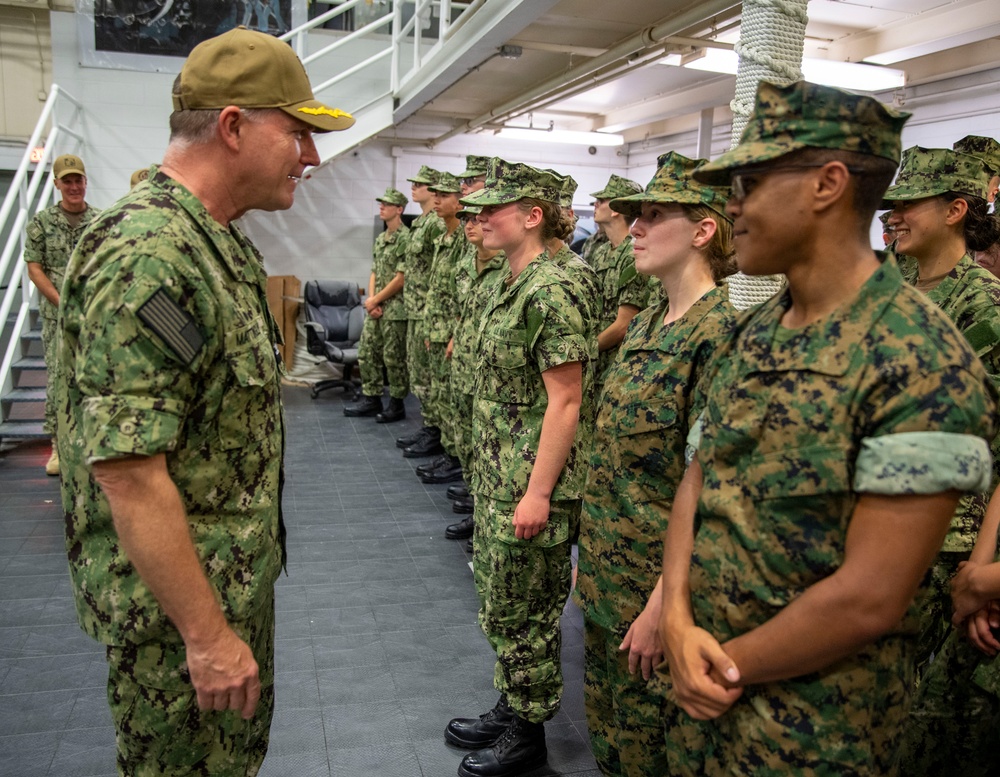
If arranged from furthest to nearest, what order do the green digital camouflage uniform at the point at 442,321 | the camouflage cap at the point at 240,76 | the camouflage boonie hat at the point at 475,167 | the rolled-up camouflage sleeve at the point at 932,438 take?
the green digital camouflage uniform at the point at 442,321
the camouflage boonie hat at the point at 475,167
the camouflage cap at the point at 240,76
the rolled-up camouflage sleeve at the point at 932,438

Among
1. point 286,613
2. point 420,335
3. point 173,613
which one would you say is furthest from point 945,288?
point 420,335

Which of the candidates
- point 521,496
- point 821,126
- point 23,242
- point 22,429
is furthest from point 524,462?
point 23,242

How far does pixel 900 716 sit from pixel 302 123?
4.74 feet

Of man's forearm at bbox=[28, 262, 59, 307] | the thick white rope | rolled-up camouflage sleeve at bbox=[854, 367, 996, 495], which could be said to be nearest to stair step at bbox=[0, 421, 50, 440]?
man's forearm at bbox=[28, 262, 59, 307]

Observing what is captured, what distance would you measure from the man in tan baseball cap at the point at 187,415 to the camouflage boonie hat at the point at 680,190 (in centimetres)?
76

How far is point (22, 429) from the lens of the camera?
5.73m

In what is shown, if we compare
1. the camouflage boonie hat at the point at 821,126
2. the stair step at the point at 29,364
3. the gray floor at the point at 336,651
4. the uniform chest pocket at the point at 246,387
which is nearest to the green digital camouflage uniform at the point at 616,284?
the gray floor at the point at 336,651

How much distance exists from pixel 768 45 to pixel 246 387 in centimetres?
149

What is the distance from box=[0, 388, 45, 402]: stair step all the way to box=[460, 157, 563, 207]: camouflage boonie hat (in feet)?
15.3

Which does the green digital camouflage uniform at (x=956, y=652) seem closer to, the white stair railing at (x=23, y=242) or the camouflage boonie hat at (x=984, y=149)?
the camouflage boonie hat at (x=984, y=149)

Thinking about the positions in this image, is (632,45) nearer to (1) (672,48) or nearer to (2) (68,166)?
(1) (672,48)

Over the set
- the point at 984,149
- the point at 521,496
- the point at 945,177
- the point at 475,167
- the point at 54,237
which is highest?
the point at 475,167

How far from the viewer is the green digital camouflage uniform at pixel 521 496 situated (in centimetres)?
235

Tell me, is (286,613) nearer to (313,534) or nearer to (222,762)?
(313,534)
